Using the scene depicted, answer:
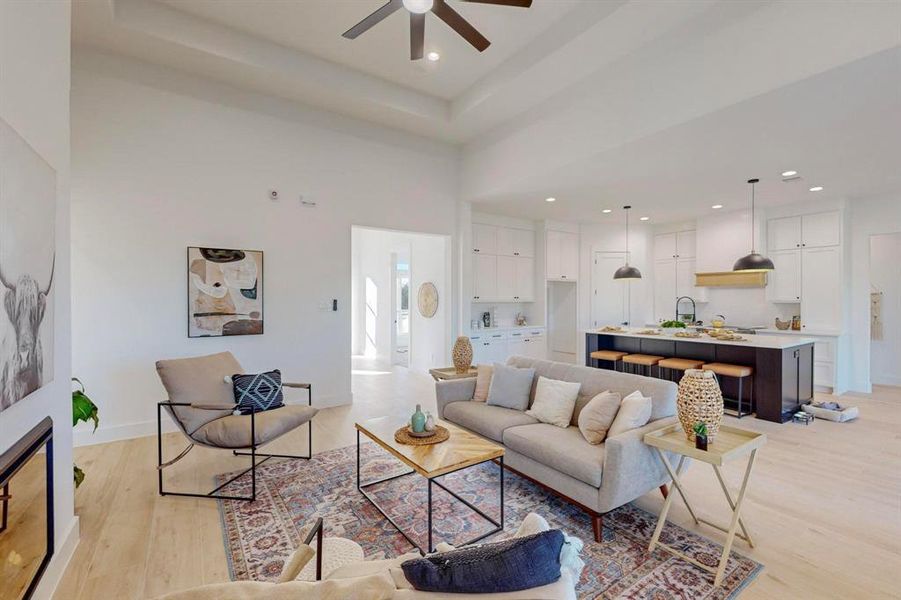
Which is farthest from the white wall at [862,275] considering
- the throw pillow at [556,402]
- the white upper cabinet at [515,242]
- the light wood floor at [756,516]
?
the throw pillow at [556,402]

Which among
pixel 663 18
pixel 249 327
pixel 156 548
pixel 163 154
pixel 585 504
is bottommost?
pixel 156 548

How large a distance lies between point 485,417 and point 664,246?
660 centimetres

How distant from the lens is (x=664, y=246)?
8.07 metres

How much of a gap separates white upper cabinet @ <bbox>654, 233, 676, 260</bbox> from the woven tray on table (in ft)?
23.1

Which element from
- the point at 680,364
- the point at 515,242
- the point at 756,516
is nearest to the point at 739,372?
the point at 680,364

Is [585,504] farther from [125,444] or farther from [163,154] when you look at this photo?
[163,154]

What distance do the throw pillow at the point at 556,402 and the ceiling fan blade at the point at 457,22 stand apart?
2.69 m

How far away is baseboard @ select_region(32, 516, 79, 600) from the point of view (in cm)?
177

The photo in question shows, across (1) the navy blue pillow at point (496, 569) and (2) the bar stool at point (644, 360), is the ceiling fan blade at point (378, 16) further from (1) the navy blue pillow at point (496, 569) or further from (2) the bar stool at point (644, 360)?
(2) the bar stool at point (644, 360)

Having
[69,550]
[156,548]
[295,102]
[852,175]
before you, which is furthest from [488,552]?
[852,175]

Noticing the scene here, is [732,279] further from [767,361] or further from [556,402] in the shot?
[556,402]

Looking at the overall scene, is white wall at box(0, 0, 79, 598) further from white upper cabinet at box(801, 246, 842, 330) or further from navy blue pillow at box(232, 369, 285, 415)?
white upper cabinet at box(801, 246, 842, 330)

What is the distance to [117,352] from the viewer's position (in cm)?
385

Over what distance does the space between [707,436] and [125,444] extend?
15.4 ft
